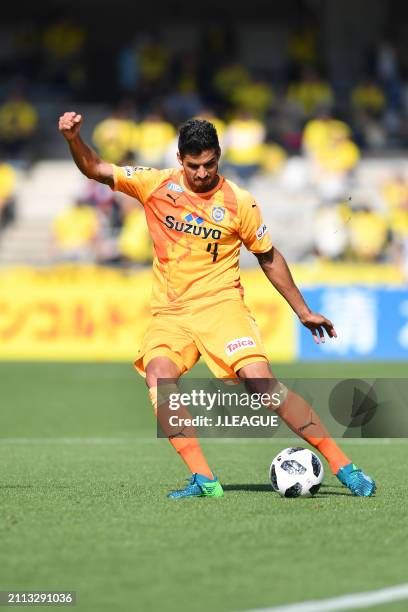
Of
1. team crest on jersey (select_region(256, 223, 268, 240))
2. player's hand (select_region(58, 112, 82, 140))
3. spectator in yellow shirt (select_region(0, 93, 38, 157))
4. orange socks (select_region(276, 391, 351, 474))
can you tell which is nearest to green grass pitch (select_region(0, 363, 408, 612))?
orange socks (select_region(276, 391, 351, 474))

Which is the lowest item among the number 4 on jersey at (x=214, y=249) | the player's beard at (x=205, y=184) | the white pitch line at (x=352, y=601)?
the white pitch line at (x=352, y=601)

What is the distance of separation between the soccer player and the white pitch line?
2.39 metres

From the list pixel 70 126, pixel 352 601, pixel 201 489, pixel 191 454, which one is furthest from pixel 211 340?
pixel 352 601

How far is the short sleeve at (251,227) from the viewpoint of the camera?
7.70 meters

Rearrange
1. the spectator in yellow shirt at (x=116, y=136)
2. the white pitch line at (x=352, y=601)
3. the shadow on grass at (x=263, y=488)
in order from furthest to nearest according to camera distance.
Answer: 1. the spectator in yellow shirt at (x=116, y=136)
2. the shadow on grass at (x=263, y=488)
3. the white pitch line at (x=352, y=601)

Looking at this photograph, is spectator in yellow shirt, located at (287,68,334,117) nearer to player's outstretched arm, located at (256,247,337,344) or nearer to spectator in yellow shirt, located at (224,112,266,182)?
spectator in yellow shirt, located at (224,112,266,182)

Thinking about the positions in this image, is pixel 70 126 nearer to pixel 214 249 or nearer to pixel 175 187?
pixel 175 187

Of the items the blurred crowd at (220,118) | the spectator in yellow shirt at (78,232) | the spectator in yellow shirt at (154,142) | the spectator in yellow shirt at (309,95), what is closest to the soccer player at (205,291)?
the blurred crowd at (220,118)

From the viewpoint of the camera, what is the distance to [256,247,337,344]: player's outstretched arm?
A: 7.71 m

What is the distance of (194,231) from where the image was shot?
25.3 ft

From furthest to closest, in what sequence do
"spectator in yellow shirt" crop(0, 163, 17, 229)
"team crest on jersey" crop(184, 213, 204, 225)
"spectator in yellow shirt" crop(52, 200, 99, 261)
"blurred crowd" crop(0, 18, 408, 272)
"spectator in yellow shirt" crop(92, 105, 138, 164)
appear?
1. "spectator in yellow shirt" crop(0, 163, 17, 229)
2. "spectator in yellow shirt" crop(92, 105, 138, 164)
3. "spectator in yellow shirt" crop(52, 200, 99, 261)
4. "blurred crowd" crop(0, 18, 408, 272)
5. "team crest on jersey" crop(184, 213, 204, 225)

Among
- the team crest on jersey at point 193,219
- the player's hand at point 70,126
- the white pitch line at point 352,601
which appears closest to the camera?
the white pitch line at point 352,601

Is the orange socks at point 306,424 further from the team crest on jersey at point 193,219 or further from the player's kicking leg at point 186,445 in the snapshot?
the team crest on jersey at point 193,219

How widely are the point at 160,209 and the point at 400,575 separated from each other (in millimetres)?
2890
